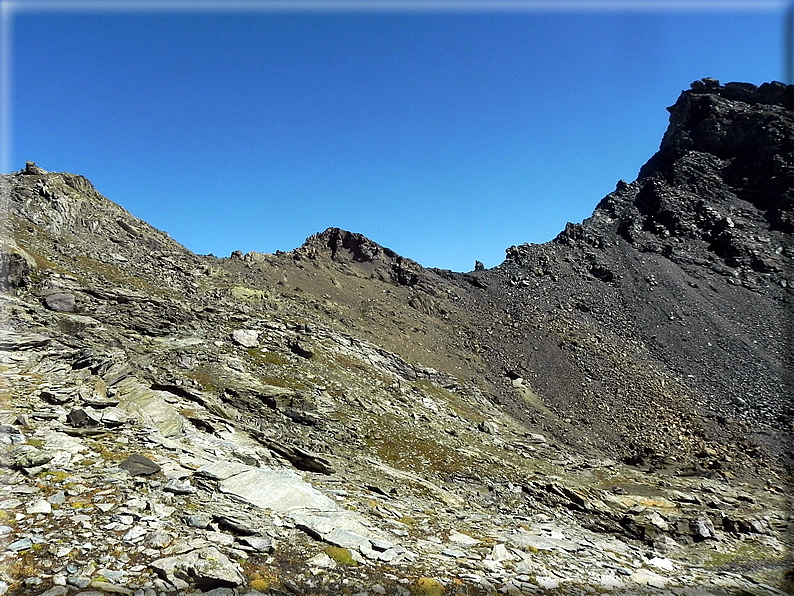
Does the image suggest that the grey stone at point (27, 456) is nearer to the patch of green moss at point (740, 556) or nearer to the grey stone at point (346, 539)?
the grey stone at point (346, 539)

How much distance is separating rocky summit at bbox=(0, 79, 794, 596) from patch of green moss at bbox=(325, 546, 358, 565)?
7cm

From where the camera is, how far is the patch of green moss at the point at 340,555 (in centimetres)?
1006

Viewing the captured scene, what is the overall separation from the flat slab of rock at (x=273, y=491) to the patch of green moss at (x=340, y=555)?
2258 mm

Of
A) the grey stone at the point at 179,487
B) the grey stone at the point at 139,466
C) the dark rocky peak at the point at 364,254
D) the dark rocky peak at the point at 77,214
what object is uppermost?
the dark rocky peak at the point at 364,254

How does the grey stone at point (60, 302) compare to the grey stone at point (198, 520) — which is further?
the grey stone at point (60, 302)

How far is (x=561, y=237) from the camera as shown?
3130 inches

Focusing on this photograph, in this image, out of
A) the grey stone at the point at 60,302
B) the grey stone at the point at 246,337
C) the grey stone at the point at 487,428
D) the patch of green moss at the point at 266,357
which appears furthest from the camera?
the grey stone at the point at 487,428

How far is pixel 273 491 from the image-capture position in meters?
13.3

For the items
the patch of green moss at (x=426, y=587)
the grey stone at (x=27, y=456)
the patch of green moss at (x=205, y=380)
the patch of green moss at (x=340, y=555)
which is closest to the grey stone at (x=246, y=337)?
the patch of green moss at (x=205, y=380)

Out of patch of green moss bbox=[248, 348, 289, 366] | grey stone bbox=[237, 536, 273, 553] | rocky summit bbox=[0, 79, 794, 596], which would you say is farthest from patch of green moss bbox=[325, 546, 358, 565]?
patch of green moss bbox=[248, 348, 289, 366]

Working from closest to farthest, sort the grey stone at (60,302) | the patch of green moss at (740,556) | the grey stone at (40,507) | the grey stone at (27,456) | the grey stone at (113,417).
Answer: the grey stone at (40,507) < the grey stone at (27,456) < the grey stone at (113,417) < the patch of green moss at (740,556) < the grey stone at (60,302)

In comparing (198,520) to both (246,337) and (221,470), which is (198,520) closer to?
(221,470)

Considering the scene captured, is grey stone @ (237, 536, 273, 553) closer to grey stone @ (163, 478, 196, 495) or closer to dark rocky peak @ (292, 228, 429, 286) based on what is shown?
grey stone @ (163, 478, 196, 495)

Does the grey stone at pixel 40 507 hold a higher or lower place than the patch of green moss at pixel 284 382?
lower
